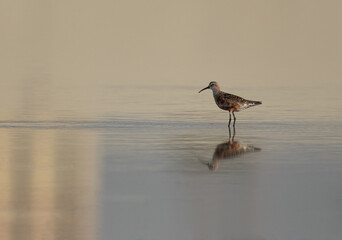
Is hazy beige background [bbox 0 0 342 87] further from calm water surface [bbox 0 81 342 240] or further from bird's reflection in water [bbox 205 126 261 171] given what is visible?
bird's reflection in water [bbox 205 126 261 171]

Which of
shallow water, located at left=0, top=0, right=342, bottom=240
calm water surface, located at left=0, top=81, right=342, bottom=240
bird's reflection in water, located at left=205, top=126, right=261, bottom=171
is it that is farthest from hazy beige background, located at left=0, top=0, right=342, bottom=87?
bird's reflection in water, located at left=205, top=126, right=261, bottom=171

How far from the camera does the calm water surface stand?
13.6 m

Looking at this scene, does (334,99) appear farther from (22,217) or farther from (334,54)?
(334,54)

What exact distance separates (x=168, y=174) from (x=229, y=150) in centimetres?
353

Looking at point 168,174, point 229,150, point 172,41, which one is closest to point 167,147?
point 229,150

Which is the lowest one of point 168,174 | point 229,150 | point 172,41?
point 168,174

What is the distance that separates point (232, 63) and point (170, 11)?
49489mm

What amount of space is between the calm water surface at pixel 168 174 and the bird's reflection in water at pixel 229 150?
0.06ft

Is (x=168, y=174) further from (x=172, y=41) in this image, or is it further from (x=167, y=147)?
(x=172, y=41)

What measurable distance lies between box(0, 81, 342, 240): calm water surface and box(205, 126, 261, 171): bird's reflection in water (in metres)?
0.02

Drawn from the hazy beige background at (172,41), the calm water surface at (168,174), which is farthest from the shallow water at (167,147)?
the hazy beige background at (172,41)

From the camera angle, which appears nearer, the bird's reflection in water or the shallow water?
the shallow water

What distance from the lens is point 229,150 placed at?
20.8 m

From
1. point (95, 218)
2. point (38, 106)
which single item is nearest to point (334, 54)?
point (38, 106)
